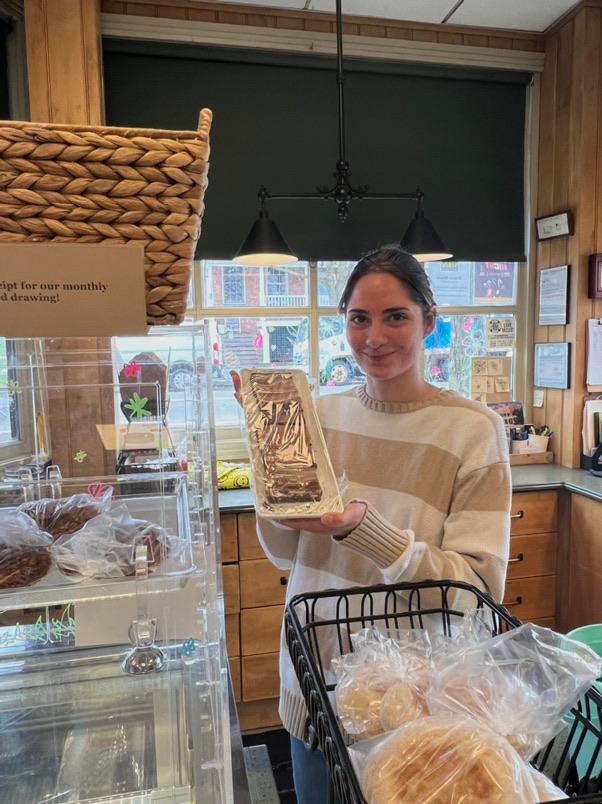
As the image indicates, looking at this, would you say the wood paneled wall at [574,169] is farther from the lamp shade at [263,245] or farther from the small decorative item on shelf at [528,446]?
the lamp shade at [263,245]

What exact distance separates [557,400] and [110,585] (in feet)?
9.16

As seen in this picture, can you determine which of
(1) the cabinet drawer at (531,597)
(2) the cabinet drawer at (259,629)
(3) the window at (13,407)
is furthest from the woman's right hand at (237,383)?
(1) the cabinet drawer at (531,597)

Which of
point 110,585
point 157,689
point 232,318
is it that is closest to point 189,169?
point 110,585

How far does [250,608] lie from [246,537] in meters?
0.30

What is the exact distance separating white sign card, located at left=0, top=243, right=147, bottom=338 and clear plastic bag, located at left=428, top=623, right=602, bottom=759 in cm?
43

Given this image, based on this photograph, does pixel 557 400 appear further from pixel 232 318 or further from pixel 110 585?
pixel 110 585

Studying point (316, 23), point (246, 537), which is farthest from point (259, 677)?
point (316, 23)

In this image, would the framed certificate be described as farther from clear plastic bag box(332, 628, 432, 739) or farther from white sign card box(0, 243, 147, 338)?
white sign card box(0, 243, 147, 338)

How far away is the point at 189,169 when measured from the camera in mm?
461

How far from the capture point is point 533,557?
8.34ft

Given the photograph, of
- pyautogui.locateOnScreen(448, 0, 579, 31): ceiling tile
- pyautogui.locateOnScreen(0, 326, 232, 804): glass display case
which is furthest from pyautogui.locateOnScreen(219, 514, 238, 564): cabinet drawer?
pyautogui.locateOnScreen(448, 0, 579, 31): ceiling tile

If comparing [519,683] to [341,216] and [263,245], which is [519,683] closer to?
[263,245]

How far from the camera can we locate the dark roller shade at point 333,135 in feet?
8.39

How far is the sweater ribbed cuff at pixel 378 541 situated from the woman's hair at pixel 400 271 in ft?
1.61
